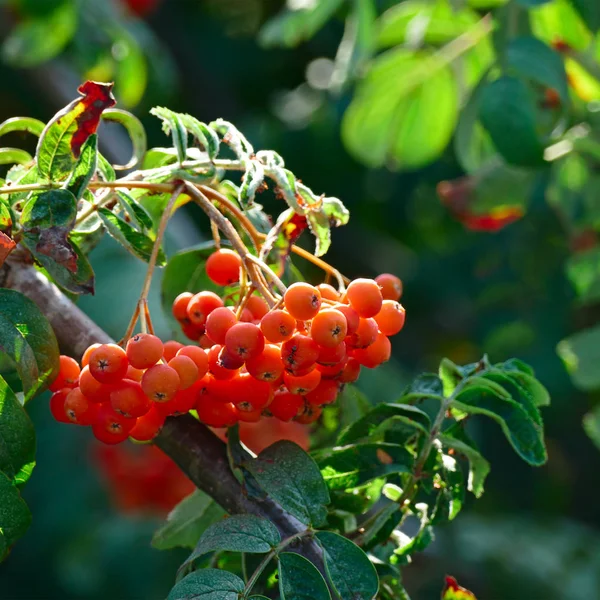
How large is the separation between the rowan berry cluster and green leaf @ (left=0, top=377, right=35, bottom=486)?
0.04 metres

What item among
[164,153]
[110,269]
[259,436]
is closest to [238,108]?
[110,269]

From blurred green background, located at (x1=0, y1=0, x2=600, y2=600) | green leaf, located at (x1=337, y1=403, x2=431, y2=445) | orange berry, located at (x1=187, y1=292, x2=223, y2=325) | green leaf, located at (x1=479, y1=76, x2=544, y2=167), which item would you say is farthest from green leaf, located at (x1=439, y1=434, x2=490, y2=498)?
blurred green background, located at (x1=0, y1=0, x2=600, y2=600)

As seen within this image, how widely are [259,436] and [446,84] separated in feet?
2.82

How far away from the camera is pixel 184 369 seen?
0.73m

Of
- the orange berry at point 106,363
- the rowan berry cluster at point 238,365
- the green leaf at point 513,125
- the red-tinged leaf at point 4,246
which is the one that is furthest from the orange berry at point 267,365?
the green leaf at point 513,125

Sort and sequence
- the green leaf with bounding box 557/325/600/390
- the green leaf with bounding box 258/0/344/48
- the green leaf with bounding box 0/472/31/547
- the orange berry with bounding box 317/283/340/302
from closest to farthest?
the green leaf with bounding box 0/472/31/547
the orange berry with bounding box 317/283/340/302
the green leaf with bounding box 557/325/600/390
the green leaf with bounding box 258/0/344/48

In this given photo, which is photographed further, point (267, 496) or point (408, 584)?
point (408, 584)

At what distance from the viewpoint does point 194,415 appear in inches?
33.4

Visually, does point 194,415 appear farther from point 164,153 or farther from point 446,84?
point 446,84

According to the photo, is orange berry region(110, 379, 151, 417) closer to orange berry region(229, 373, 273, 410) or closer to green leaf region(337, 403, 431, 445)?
orange berry region(229, 373, 273, 410)

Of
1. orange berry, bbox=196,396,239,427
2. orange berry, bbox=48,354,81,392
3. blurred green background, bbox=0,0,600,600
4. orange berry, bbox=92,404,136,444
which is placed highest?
orange berry, bbox=48,354,81,392

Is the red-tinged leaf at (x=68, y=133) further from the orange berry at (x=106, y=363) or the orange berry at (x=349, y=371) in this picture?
the orange berry at (x=349, y=371)

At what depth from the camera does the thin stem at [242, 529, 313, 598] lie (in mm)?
720

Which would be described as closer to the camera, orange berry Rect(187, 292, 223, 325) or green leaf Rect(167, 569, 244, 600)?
green leaf Rect(167, 569, 244, 600)
